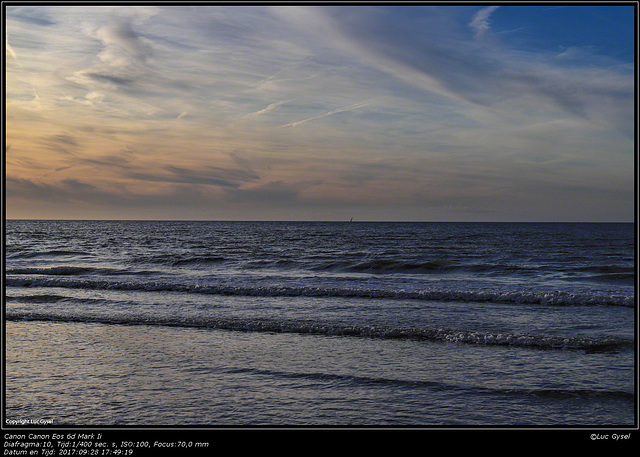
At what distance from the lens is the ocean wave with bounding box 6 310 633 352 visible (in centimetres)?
1164

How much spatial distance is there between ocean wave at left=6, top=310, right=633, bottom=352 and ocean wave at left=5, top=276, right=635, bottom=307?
611 cm

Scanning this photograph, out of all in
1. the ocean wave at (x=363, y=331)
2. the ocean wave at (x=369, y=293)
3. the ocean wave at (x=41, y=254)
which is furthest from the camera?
the ocean wave at (x=41, y=254)

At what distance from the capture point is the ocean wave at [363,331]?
38.2 feet

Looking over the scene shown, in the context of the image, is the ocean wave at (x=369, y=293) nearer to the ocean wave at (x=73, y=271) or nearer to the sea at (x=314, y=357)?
the sea at (x=314, y=357)

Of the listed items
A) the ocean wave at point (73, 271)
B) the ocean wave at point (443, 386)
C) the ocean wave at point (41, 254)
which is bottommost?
the ocean wave at point (443, 386)

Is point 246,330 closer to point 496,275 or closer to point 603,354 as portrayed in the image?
point 603,354

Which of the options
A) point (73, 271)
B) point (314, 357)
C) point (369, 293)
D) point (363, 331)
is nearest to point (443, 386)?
point (314, 357)

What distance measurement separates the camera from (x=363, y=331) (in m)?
12.8

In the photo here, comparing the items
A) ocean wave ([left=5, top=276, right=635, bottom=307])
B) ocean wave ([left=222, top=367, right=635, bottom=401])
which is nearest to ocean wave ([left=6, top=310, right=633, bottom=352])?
ocean wave ([left=222, top=367, right=635, bottom=401])

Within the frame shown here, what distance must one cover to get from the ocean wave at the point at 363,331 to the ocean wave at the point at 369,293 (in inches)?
241

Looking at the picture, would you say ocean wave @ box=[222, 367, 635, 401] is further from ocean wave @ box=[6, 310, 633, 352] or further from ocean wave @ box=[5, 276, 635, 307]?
ocean wave @ box=[5, 276, 635, 307]

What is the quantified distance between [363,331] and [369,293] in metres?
7.47

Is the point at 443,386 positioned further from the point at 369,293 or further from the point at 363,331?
the point at 369,293

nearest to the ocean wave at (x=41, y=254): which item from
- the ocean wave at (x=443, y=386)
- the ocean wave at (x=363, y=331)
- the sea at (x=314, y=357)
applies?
the sea at (x=314, y=357)
